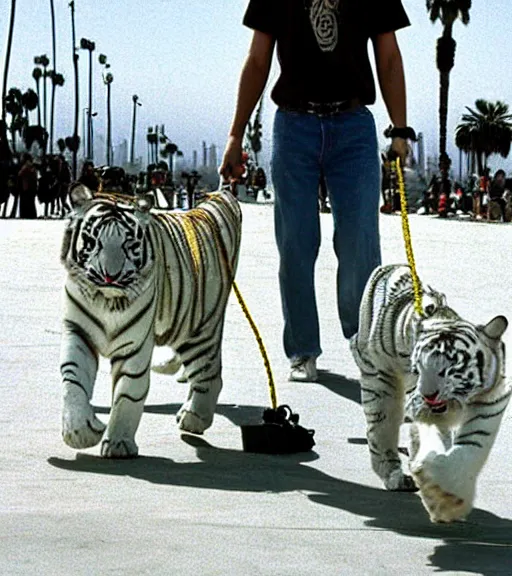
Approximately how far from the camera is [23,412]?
785cm

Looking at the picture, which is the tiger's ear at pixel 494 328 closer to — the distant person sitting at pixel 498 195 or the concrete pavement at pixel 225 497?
the concrete pavement at pixel 225 497

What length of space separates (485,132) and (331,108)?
93.6 meters

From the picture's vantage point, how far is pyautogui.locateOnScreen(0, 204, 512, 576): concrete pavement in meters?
4.76

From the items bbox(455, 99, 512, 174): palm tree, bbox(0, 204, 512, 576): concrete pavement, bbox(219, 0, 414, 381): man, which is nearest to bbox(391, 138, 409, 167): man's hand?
bbox(219, 0, 414, 381): man

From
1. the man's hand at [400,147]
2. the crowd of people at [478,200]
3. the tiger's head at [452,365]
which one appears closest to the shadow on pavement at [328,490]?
the tiger's head at [452,365]

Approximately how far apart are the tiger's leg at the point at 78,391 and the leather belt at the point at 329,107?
2367 millimetres

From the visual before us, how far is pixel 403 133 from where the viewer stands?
755cm

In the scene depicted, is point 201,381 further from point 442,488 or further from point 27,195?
point 27,195

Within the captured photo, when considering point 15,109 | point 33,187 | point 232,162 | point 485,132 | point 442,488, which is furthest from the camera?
point 15,109

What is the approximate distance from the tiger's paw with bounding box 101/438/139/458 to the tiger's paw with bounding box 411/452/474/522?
6.01 feet

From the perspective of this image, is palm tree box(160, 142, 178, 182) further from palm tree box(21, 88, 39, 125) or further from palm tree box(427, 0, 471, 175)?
palm tree box(427, 0, 471, 175)

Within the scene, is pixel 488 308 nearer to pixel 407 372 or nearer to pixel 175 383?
pixel 175 383

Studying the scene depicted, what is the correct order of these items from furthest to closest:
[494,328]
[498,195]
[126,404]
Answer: [498,195] < [126,404] < [494,328]

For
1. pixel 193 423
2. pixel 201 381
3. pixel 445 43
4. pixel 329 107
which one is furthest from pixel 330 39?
pixel 445 43
